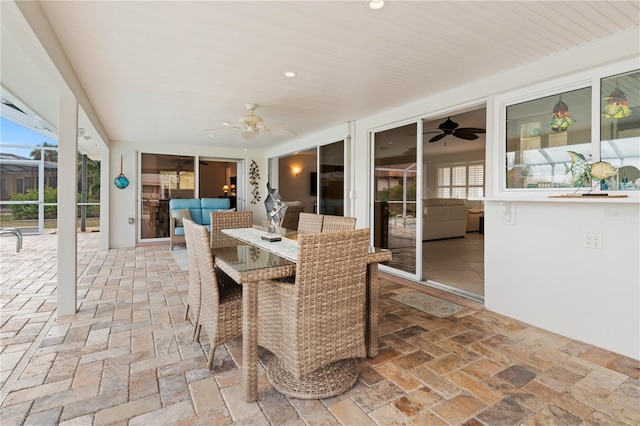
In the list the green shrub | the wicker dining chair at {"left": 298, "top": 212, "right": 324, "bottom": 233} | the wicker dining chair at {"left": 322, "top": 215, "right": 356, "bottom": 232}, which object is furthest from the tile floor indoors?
the green shrub

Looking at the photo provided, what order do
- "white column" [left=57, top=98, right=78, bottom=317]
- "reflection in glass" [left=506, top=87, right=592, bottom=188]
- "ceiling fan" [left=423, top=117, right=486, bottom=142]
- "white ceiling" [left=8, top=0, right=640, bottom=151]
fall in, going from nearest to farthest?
"white ceiling" [left=8, top=0, right=640, bottom=151] < "reflection in glass" [left=506, top=87, right=592, bottom=188] < "white column" [left=57, top=98, right=78, bottom=317] < "ceiling fan" [left=423, top=117, right=486, bottom=142]

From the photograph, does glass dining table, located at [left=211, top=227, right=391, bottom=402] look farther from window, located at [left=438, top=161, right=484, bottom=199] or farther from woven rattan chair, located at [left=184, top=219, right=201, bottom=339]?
window, located at [left=438, top=161, right=484, bottom=199]

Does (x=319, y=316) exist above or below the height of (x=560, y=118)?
below

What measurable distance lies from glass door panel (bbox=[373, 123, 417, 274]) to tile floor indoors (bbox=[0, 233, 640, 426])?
59.8 inches

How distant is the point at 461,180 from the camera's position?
931cm

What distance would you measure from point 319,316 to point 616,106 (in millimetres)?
2641

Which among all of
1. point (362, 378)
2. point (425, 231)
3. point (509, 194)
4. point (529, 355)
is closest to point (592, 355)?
point (529, 355)

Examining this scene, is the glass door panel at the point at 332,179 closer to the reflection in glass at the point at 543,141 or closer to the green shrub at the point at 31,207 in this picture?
the reflection in glass at the point at 543,141

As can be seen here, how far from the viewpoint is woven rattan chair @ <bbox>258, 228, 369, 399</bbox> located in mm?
1785

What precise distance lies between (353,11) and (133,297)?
3477mm

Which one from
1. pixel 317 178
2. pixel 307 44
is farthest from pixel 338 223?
pixel 317 178

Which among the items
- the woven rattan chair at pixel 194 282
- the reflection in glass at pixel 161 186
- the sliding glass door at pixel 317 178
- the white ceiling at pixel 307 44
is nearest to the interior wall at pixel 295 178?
the sliding glass door at pixel 317 178

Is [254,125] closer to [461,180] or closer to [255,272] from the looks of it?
[255,272]

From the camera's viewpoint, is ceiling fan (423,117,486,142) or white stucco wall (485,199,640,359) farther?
ceiling fan (423,117,486,142)
